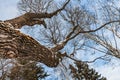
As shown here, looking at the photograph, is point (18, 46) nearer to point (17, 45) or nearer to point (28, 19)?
point (17, 45)

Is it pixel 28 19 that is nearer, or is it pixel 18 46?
pixel 18 46

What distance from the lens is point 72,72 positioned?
15.4 m

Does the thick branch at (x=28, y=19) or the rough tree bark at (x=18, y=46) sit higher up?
the thick branch at (x=28, y=19)

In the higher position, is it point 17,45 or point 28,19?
point 28,19

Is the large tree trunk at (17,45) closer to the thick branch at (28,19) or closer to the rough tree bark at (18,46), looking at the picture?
the rough tree bark at (18,46)

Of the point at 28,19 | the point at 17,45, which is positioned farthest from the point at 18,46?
the point at 28,19

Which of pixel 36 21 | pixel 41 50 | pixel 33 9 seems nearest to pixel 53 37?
pixel 33 9

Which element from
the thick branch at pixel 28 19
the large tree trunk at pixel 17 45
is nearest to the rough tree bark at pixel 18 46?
the large tree trunk at pixel 17 45

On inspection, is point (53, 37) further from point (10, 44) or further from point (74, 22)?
point (10, 44)

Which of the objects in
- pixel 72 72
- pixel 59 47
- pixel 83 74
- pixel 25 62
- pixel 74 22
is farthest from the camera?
pixel 83 74

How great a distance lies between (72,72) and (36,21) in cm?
505

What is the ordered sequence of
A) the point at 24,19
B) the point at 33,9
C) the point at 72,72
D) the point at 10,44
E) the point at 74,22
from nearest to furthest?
1. the point at 10,44
2. the point at 24,19
3. the point at 33,9
4. the point at 74,22
5. the point at 72,72

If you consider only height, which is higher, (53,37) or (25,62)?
(53,37)

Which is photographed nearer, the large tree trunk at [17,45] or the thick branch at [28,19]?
the large tree trunk at [17,45]
